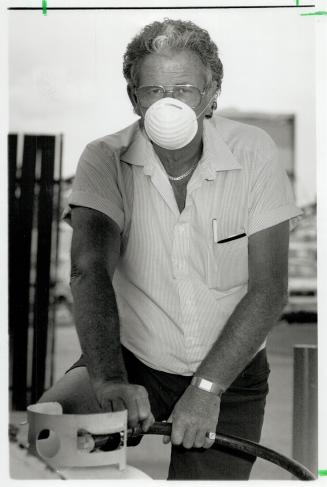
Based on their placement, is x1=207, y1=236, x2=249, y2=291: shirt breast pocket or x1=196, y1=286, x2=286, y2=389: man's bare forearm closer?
x1=196, y1=286, x2=286, y2=389: man's bare forearm

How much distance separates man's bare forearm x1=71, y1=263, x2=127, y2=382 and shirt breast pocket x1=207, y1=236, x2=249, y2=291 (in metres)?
0.24

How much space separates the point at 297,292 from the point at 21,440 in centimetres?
69

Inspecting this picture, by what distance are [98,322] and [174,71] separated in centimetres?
56

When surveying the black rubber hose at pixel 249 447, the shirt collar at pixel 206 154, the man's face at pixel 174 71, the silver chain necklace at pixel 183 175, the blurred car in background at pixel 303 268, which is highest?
the man's face at pixel 174 71

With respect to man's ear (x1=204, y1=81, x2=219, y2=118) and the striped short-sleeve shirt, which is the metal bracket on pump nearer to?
the striped short-sleeve shirt

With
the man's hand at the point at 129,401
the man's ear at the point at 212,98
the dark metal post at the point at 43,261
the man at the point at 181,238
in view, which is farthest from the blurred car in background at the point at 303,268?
the dark metal post at the point at 43,261

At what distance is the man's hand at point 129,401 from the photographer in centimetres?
146

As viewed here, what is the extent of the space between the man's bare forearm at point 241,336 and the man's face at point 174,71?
420 millimetres

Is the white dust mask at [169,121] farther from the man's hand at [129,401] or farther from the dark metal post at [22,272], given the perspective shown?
the man's hand at [129,401]

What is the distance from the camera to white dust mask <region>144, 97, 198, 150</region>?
164 cm

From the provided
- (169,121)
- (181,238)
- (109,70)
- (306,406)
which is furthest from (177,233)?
(306,406)

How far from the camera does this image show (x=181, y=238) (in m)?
Answer: 1.78

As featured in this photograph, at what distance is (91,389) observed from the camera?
5.31ft

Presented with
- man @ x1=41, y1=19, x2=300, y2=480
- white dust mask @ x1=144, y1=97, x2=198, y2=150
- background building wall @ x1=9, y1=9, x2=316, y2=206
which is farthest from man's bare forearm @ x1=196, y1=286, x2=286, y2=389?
white dust mask @ x1=144, y1=97, x2=198, y2=150
